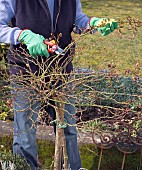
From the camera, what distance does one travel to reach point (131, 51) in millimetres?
7207

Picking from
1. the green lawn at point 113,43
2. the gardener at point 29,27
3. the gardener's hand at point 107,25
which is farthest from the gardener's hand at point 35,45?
the green lawn at point 113,43

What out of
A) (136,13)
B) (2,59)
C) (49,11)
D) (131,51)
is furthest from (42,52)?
(136,13)

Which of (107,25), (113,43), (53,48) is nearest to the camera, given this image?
(53,48)

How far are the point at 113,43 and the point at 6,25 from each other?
5031 mm

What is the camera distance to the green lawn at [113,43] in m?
5.98

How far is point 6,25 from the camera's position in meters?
2.73

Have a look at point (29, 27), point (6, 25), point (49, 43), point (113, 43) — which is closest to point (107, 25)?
point (49, 43)

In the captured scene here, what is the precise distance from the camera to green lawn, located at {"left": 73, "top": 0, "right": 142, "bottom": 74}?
5.98 m

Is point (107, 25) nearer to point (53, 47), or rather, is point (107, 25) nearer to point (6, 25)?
point (53, 47)

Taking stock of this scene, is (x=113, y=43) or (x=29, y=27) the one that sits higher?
(x=29, y=27)

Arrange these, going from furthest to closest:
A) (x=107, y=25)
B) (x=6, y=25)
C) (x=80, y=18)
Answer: (x=80, y=18) → (x=6, y=25) → (x=107, y=25)

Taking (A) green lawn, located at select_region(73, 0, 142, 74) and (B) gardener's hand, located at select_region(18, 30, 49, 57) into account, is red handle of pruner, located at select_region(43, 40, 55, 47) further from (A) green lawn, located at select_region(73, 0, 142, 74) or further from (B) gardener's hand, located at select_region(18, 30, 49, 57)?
(A) green lawn, located at select_region(73, 0, 142, 74)

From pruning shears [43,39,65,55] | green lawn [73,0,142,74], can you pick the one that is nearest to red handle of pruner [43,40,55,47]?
pruning shears [43,39,65,55]

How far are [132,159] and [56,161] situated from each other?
0.71 meters
